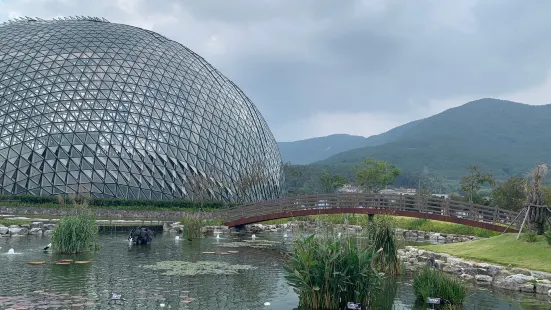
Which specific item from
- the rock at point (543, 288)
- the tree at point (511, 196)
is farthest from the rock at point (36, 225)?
the tree at point (511, 196)

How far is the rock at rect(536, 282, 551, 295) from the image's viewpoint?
1761 centimetres

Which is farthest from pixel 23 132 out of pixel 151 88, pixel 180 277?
pixel 180 277

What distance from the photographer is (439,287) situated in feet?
51.4

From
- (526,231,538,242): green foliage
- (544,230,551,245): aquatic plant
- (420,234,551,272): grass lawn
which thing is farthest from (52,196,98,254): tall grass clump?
(544,230,551,245): aquatic plant

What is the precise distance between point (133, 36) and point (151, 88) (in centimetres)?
1340

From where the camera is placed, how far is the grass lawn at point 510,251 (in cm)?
1953

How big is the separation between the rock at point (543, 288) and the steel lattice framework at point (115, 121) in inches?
1678

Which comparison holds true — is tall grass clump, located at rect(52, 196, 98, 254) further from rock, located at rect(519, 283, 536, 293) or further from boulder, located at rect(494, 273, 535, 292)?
rock, located at rect(519, 283, 536, 293)

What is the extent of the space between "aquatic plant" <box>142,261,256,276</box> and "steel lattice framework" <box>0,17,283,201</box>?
32430 millimetres

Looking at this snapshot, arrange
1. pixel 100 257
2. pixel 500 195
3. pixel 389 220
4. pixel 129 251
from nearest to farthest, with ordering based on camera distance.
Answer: pixel 389 220, pixel 100 257, pixel 129 251, pixel 500 195

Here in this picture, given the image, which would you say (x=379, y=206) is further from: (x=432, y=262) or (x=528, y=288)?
(x=528, y=288)

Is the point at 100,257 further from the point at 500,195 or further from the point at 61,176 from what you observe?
the point at 500,195

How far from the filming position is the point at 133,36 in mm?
71875

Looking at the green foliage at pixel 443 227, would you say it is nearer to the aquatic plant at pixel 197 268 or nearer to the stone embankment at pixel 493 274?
the stone embankment at pixel 493 274
